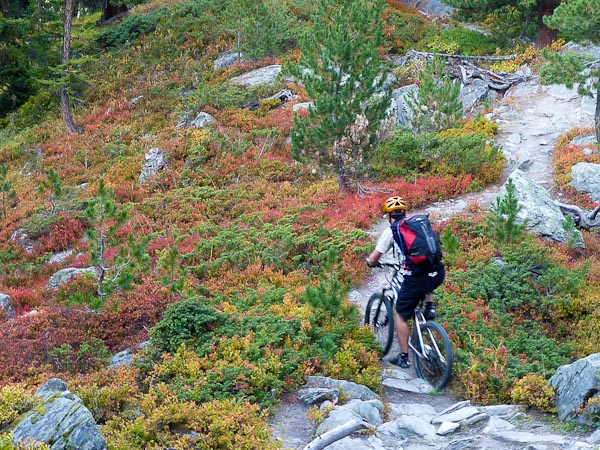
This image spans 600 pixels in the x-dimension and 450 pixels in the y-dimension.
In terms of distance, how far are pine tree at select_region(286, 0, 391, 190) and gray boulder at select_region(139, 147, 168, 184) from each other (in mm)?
5514

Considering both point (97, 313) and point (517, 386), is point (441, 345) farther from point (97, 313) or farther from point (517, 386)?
point (97, 313)

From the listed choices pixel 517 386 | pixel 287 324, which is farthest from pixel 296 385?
pixel 517 386

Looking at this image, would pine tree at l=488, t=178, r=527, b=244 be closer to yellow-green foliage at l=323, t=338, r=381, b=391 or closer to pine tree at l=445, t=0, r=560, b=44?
yellow-green foliage at l=323, t=338, r=381, b=391

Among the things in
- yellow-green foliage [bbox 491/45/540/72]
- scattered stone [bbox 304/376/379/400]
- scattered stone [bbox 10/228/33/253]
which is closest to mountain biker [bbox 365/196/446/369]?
scattered stone [bbox 304/376/379/400]

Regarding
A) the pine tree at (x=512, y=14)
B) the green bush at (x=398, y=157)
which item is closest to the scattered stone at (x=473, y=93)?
the pine tree at (x=512, y=14)

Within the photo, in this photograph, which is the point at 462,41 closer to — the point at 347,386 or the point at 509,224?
the point at 509,224

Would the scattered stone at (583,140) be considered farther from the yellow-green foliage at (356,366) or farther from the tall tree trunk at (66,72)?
the tall tree trunk at (66,72)

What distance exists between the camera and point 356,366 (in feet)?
25.5

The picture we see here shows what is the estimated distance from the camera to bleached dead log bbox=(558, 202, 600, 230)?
12.7 metres

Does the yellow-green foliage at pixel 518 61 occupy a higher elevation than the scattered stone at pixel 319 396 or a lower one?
lower

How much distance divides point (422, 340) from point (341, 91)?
8559mm

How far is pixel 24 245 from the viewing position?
49.8 ft

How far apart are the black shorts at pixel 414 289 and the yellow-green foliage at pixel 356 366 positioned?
0.78m

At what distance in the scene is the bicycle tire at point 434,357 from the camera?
7340mm
